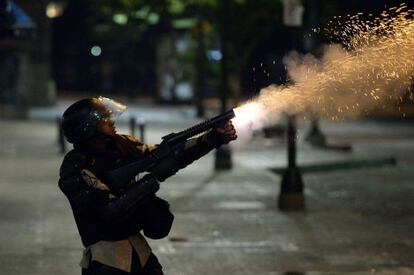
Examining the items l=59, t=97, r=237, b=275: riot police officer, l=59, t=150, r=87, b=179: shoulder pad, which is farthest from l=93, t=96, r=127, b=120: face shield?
l=59, t=150, r=87, b=179: shoulder pad

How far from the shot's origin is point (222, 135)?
16.4ft

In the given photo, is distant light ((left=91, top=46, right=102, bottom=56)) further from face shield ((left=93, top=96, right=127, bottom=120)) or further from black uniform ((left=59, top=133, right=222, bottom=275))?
black uniform ((left=59, top=133, right=222, bottom=275))

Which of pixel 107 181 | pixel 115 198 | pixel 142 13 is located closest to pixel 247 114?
pixel 107 181

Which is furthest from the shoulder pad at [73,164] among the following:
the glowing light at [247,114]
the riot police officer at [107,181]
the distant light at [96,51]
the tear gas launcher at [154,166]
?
the distant light at [96,51]

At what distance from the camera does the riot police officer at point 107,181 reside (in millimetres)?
4891

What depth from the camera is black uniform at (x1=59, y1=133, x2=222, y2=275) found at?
4766 millimetres

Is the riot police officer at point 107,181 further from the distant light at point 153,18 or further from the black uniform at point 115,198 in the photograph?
the distant light at point 153,18

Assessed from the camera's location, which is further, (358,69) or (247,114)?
(358,69)

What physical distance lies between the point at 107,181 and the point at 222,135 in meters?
0.69

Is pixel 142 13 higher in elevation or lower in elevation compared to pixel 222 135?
lower

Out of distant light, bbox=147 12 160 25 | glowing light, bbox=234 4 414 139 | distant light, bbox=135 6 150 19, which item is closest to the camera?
glowing light, bbox=234 4 414 139

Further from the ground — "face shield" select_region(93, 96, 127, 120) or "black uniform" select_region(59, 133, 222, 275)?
"face shield" select_region(93, 96, 127, 120)

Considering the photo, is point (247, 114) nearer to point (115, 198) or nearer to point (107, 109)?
point (107, 109)

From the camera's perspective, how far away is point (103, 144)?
5.04 m
